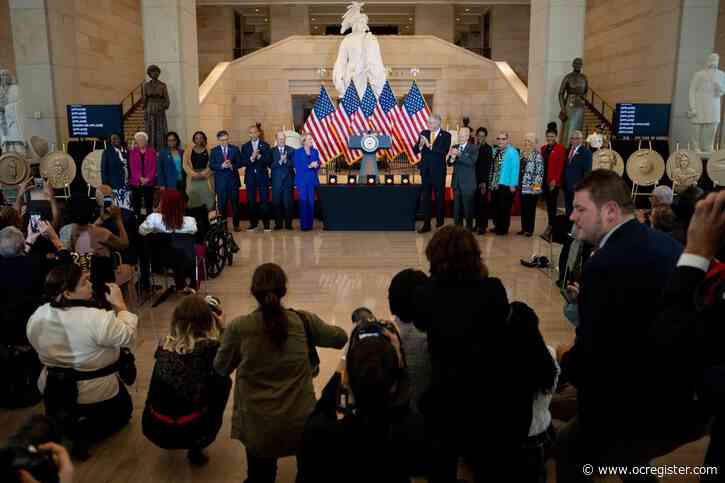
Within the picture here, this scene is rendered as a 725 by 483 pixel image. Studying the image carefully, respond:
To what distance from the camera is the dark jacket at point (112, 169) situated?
34.6ft

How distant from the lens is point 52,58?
12.9m

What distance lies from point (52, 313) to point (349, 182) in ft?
26.6

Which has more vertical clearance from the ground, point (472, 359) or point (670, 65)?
point (670, 65)

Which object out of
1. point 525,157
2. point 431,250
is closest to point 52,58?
point 525,157

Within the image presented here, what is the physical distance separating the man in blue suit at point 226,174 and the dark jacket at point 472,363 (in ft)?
29.8

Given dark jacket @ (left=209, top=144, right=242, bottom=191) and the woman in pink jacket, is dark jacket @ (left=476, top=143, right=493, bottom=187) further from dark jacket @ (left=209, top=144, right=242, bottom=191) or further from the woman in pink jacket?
the woman in pink jacket

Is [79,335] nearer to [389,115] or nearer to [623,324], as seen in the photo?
[623,324]

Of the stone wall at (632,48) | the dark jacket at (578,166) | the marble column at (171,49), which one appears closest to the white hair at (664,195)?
the dark jacket at (578,166)

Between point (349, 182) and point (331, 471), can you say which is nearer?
point (331, 471)

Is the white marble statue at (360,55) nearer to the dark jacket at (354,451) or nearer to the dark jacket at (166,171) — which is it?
the dark jacket at (166,171)

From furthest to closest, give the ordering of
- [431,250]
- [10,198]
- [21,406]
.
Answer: [10,198] < [21,406] < [431,250]

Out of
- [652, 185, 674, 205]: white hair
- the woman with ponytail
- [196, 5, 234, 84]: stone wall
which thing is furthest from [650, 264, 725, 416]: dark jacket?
[196, 5, 234, 84]: stone wall

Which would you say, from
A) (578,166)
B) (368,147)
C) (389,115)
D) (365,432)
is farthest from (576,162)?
(365,432)

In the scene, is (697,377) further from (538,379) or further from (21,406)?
(21,406)
